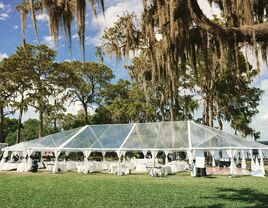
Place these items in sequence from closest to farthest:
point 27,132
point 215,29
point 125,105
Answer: point 215,29 → point 125,105 → point 27,132

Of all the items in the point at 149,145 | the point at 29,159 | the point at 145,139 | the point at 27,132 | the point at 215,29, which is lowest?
the point at 29,159

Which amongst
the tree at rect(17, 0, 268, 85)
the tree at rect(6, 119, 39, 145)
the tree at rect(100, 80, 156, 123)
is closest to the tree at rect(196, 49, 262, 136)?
the tree at rect(100, 80, 156, 123)

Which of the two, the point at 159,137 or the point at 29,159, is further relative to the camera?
the point at 29,159

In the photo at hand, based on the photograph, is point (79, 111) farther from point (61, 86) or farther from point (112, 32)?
point (112, 32)

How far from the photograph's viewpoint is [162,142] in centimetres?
2284

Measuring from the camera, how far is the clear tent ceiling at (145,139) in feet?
72.1

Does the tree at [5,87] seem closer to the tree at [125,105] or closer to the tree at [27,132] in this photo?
the tree at [125,105]

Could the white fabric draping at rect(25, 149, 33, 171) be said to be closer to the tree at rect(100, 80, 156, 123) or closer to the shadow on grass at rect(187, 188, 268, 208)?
the tree at rect(100, 80, 156, 123)

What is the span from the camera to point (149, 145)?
22.7 metres

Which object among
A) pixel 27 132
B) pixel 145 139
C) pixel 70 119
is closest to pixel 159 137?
pixel 145 139

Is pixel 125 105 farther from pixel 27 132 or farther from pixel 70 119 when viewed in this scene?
pixel 27 132

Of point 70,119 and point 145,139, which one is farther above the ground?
point 70,119

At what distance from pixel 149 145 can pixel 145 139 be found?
1.06 meters

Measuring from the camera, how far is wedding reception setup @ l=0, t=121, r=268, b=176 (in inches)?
838
